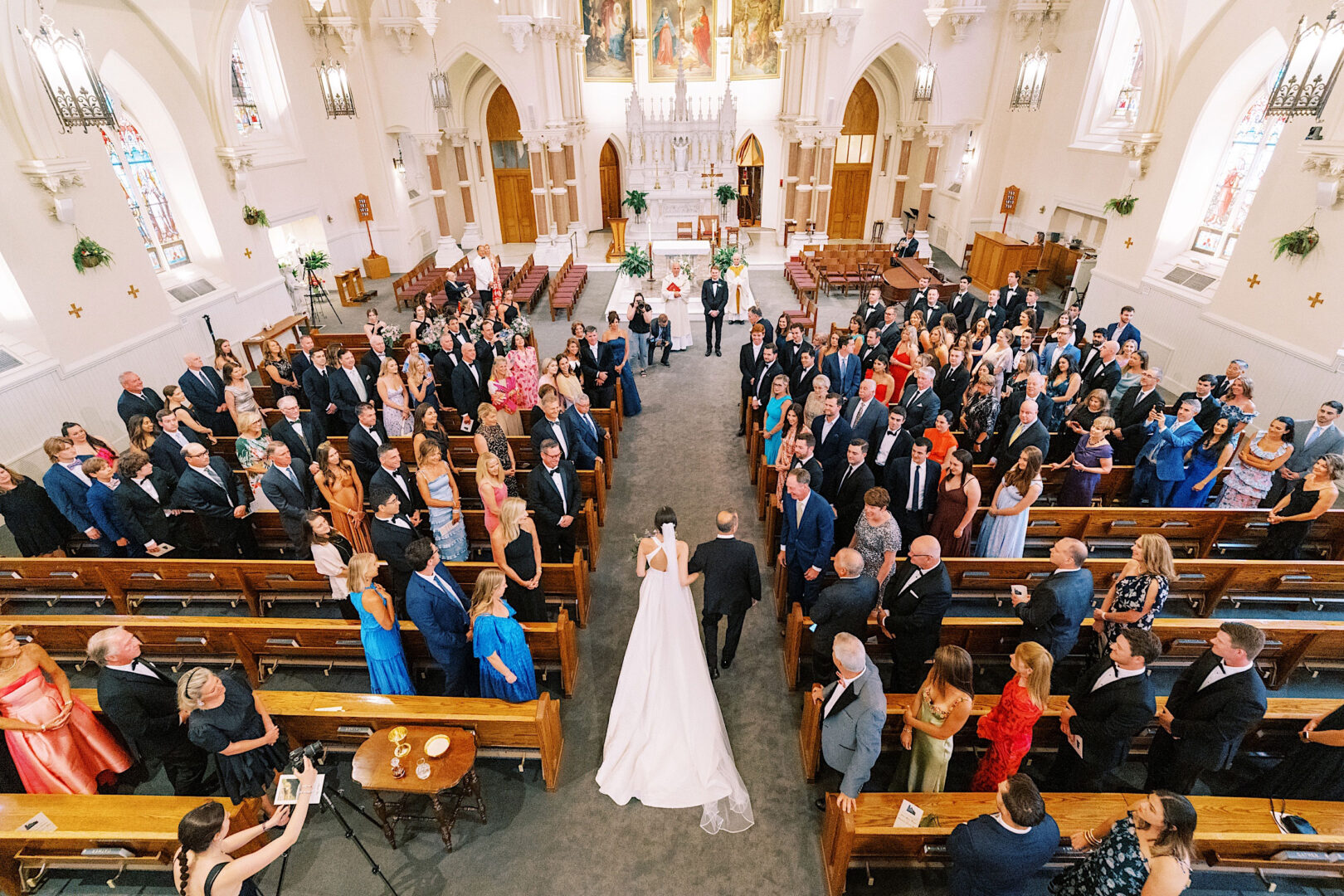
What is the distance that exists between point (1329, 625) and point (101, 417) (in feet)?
45.6

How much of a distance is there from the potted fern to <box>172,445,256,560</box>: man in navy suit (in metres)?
16.3

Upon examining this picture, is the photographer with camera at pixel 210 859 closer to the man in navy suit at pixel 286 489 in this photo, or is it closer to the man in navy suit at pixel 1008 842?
the man in navy suit at pixel 286 489

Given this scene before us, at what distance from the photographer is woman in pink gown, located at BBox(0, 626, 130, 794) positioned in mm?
3551

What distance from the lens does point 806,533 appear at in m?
5.00

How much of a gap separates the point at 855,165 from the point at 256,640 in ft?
73.5

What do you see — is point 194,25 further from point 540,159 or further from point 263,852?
point 263,852

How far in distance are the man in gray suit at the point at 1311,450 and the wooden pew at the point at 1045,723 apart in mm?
2386

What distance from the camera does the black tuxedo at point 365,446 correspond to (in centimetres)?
601

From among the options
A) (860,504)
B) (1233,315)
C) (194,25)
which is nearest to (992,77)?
(1233,315)

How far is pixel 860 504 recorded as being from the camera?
550 centimetres

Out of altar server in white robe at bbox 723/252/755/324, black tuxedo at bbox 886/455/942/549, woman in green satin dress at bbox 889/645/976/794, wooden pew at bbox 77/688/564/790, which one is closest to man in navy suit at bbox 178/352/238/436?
wooden pew at bbox 77/688/564/790

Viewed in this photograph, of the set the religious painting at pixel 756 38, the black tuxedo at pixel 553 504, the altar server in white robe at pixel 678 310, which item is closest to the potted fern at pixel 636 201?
the religious painting at pixel 756 38

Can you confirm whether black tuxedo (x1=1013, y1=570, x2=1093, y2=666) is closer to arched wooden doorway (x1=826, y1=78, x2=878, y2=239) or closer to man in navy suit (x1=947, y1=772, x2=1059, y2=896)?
man in navy suit (x1=947, y1=772, x2=1059, y2=896)

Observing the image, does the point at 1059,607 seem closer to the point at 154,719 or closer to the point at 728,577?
the point at 728,577
